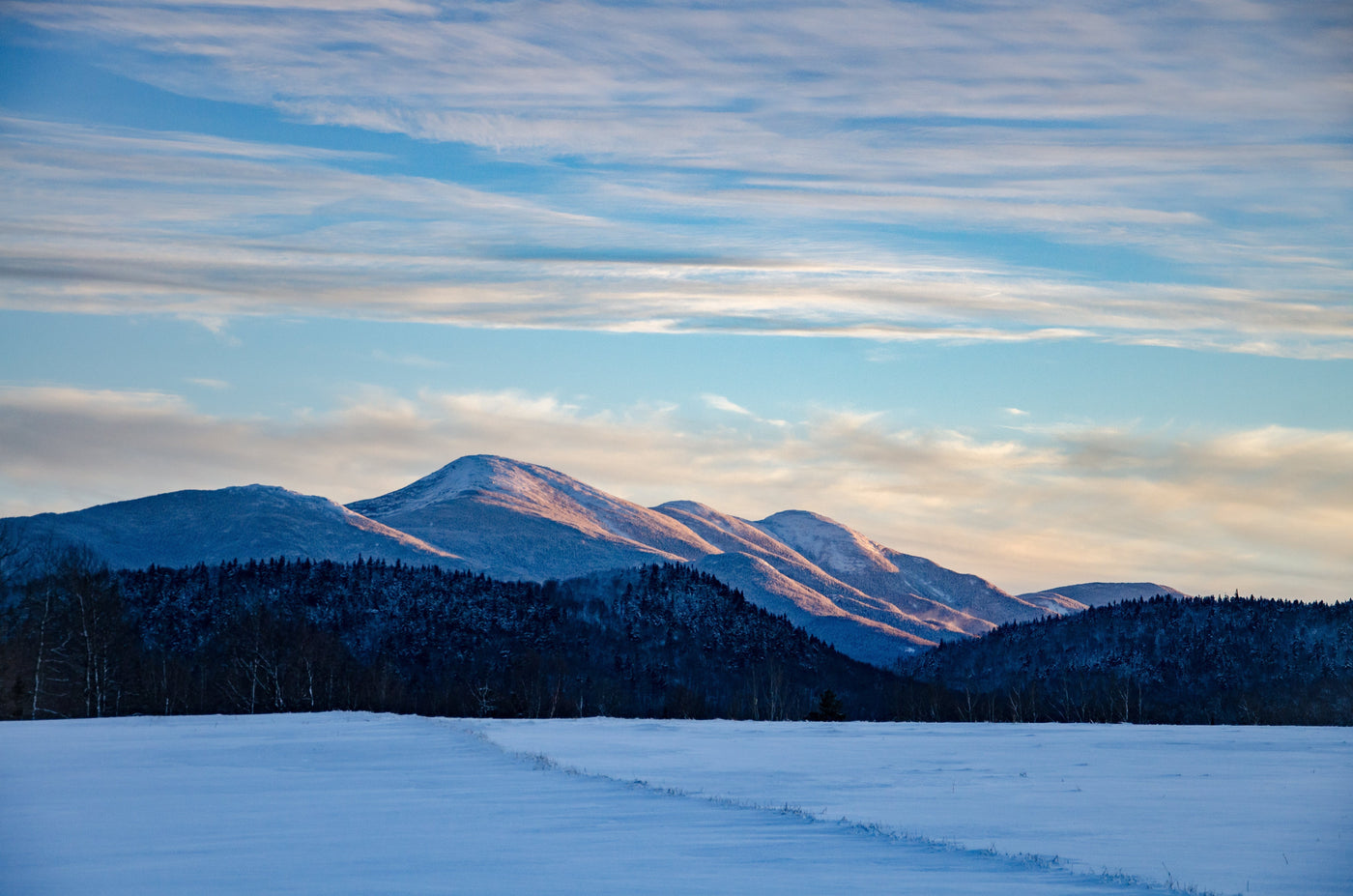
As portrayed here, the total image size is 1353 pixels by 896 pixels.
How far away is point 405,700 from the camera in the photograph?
157m

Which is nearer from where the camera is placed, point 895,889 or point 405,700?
point 895,889

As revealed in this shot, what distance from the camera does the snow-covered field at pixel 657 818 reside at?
20.9 meters

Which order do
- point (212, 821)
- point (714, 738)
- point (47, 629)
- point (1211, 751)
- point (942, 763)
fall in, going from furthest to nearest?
point (47, 629)
point (714, 738)
point (1211, 751)
point (942, 763)
point (212, 821)

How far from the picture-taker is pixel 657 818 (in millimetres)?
28250

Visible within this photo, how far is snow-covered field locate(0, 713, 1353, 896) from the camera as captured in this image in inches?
823

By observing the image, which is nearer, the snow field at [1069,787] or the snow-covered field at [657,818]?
the snow-covered field at [657,818]

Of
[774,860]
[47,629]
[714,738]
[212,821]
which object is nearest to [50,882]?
[212,821]

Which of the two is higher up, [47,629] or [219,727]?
[47,629]

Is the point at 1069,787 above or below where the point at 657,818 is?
below

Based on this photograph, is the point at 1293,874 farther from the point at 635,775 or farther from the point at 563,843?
the point at 635,775

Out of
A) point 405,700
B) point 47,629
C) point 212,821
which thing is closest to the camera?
point 212,821

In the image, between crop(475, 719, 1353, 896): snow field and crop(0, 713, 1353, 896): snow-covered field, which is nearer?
crop(0, 713, 1353, 896): snow-covered field

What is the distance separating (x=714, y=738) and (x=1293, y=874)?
151ft

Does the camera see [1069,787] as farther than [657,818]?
A: Yes
